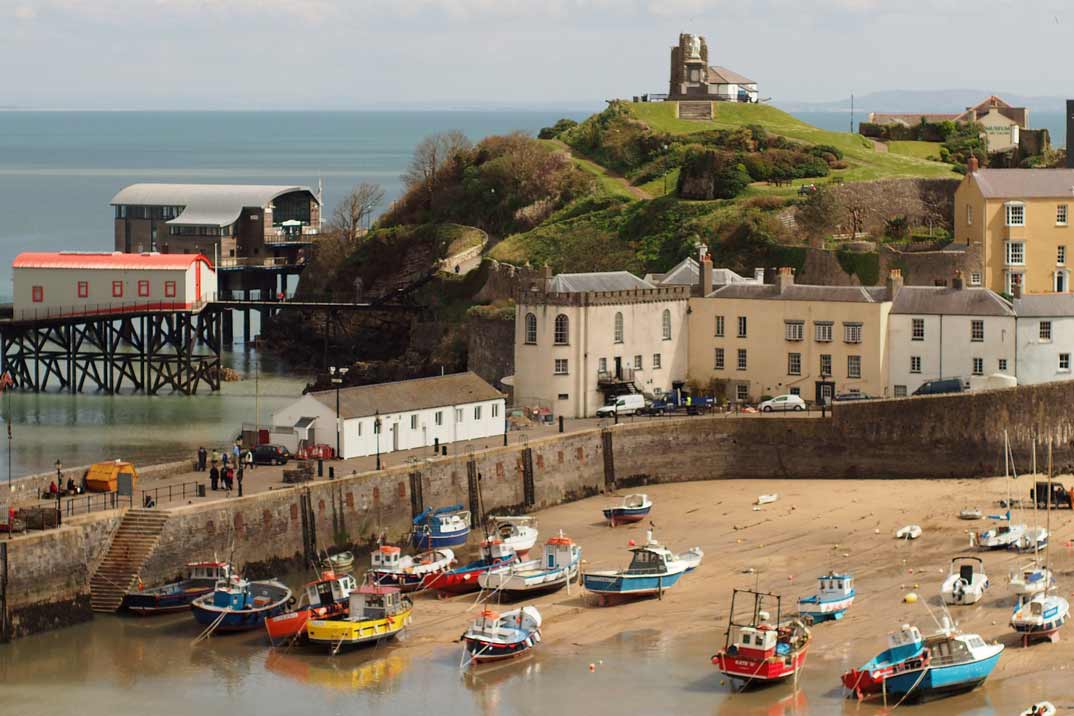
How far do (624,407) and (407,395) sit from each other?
29.3 ft

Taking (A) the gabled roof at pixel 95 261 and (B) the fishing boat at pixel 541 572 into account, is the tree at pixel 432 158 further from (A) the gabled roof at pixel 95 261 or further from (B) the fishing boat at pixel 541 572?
(B) the fishing boat at pixel 541 572

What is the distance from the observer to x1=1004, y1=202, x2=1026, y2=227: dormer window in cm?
8431

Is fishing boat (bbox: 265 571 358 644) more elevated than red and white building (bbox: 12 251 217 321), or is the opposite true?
red and white building (bbox: 12 251 217 321)

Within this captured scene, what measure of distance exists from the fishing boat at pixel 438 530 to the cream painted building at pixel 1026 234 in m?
30.4

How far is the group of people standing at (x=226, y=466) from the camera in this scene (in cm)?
5825

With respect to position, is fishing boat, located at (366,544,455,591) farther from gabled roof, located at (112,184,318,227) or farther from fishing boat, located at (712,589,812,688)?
gabled roof, located at (112,184,318,227)

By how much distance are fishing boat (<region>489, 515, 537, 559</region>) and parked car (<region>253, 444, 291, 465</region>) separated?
22.2 feet

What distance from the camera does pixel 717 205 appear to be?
9694 cm

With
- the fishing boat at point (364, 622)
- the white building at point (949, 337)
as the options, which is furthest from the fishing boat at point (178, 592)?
the white building at point (949, 337)

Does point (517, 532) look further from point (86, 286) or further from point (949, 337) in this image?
point (86, 286)

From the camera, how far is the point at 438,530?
60250 millimetres

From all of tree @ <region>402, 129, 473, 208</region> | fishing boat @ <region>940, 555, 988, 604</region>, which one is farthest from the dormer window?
tree @ <region>402, 129, 473, 208</region>

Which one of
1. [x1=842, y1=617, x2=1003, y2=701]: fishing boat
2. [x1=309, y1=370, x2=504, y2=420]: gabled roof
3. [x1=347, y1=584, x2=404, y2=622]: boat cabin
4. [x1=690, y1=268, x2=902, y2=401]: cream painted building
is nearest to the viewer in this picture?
[x1=842, y1=617, x2=1003, y2=701]: fishing boat

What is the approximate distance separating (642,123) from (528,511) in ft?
166
